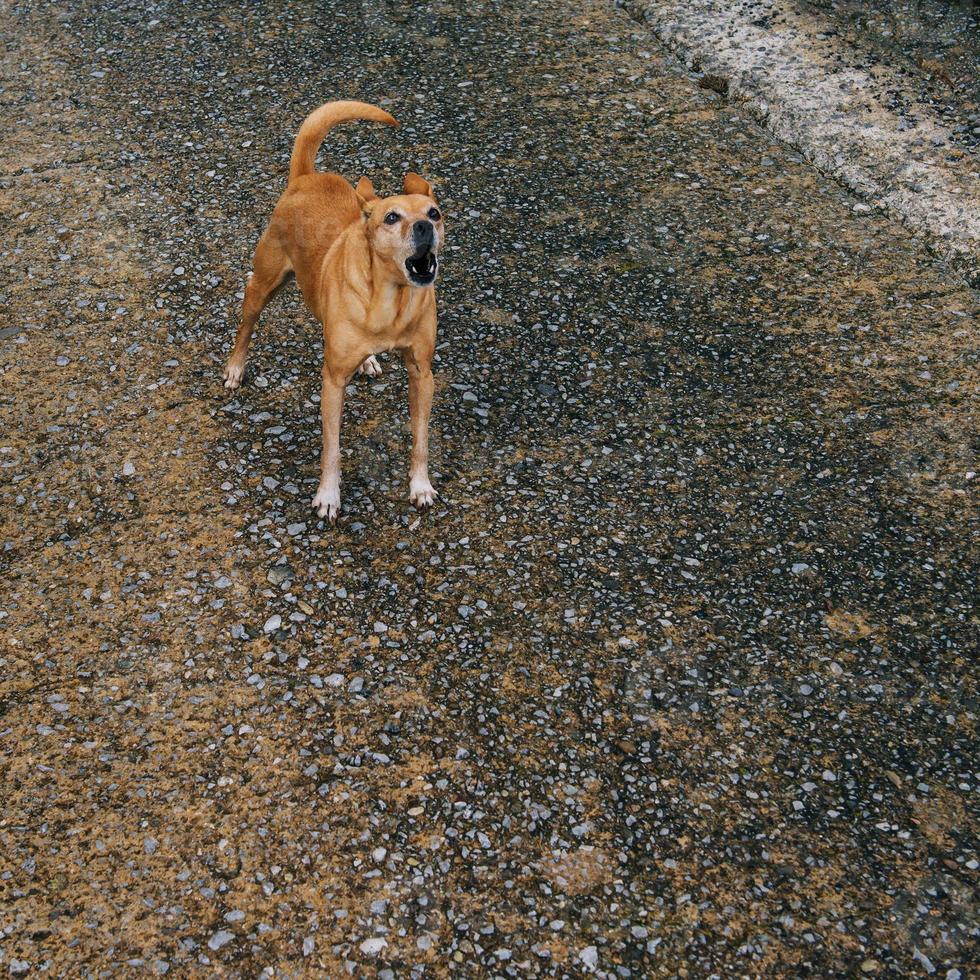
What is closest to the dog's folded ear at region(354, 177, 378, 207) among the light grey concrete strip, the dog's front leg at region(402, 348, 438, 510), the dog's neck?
the dog's neck

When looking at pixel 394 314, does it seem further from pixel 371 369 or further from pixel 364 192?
pixel 371 369

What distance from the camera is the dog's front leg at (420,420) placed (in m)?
5.01

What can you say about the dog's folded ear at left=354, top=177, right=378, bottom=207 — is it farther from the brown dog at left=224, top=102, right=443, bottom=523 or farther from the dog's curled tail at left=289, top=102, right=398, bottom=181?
the dog's curled tail at left=289, top=102, right=398, bottom=181

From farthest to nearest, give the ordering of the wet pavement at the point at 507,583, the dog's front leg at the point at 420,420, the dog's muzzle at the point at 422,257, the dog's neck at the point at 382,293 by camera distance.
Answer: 1. the dog's front leg at the point at 420,420
2. the dog's neck at the point at 382,293
3. the dog's muzzle at the point at 422,257
4. the wet pavement at the point at 507,583

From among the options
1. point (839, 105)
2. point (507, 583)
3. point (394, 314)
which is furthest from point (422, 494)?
point (839, 105)

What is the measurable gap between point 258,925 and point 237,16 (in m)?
8.85

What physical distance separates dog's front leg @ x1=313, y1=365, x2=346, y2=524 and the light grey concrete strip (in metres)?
4.20

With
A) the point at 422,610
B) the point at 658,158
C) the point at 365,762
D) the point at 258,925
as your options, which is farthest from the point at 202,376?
the point at 658,158

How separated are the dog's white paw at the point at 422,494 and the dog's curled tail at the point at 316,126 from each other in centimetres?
170

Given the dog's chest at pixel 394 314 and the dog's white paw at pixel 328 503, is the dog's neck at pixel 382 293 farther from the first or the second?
the dog's white paw at pixel 328 503

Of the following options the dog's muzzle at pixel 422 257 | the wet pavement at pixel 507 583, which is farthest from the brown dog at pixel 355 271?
the wet pavement at pixel 507 583

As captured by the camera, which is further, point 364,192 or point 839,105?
point 839,105

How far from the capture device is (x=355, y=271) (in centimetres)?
476

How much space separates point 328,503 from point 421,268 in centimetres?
130
